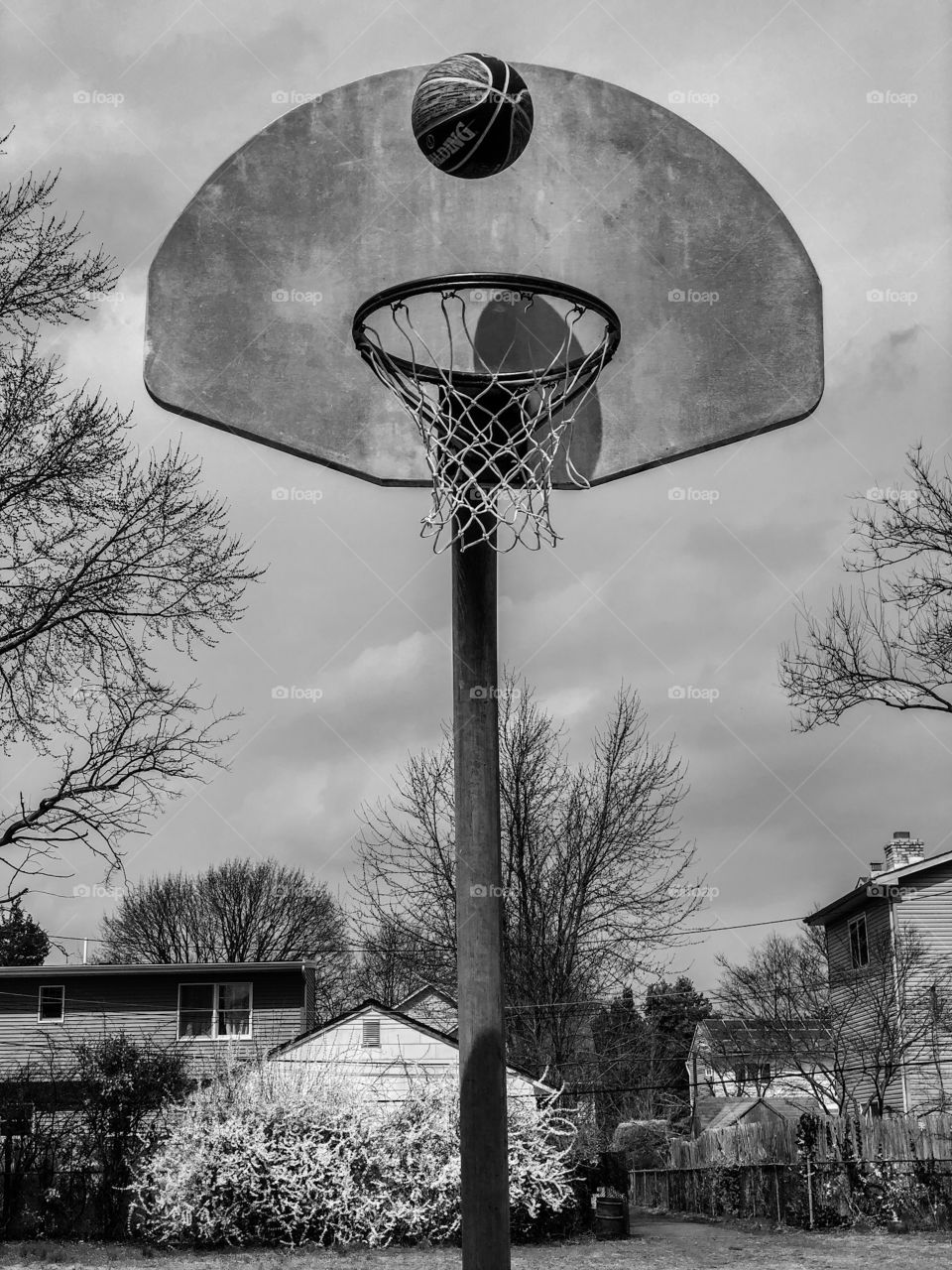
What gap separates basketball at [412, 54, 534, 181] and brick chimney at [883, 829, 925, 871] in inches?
1166

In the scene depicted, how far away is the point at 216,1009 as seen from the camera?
31969 millimetres

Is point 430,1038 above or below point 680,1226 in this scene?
above

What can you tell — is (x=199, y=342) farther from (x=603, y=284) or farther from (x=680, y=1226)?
(x=680, y=1226)

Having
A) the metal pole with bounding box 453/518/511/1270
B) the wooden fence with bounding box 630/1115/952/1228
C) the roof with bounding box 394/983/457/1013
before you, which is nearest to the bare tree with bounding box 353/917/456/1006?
the roof with bounding box 394/983/457/1013

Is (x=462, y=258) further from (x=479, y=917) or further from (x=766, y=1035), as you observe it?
(x=766, y=1035)

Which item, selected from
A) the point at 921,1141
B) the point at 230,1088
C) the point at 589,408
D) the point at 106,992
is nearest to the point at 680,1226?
the point at 921,1141

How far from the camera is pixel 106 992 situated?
32.6m

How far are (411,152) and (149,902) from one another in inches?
1850

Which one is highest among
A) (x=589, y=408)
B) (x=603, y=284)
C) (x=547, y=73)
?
(x=547, y=73)

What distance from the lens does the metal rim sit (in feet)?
17.8

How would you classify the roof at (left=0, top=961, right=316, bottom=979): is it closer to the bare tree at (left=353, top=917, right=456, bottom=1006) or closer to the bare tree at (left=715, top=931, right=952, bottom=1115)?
the bare tree at (left=353, top=917, right=456, bottom=1006)

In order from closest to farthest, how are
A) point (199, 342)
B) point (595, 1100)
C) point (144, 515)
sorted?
point (199, 342), point (144, 515), point (595, 1100)

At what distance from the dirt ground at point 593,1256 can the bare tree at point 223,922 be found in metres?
30.5

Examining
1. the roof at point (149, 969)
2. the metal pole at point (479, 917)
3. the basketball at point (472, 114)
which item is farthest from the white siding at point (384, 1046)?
the basketball at point (472, 114)
